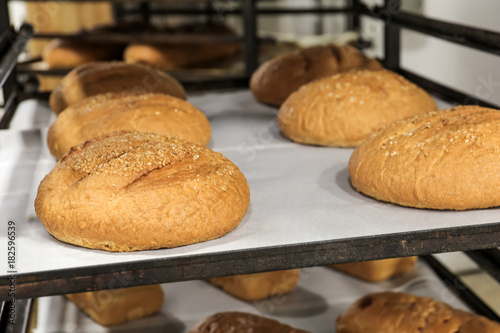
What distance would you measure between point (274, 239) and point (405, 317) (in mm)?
735

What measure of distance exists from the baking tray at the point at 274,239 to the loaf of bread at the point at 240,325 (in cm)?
46

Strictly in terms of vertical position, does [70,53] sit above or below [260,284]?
above

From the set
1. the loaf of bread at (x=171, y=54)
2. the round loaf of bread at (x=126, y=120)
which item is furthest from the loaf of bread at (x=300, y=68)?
the loaf of bread at (x=171, y=54)

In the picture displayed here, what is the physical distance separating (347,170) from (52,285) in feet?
2.78

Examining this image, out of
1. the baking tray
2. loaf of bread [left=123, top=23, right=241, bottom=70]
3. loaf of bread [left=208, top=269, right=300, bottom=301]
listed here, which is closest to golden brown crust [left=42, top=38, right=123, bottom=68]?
loaf of bread [left=123, top=23, right=241, bottom=70]

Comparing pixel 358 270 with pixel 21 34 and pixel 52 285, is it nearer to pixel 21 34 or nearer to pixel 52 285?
pixel 52 285

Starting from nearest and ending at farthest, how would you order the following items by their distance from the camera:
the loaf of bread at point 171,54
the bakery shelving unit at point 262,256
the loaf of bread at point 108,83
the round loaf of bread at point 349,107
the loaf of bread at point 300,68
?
the bakery shelving unit at point 262,256, the round loaf of bread at point 349,107, the loaf of bread at point 108,83, the loaf of bread at point 300,68, the loaf of bread at point 171,54

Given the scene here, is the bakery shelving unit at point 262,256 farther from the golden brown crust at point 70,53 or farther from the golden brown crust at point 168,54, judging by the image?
the golden brown crust at point 70,53

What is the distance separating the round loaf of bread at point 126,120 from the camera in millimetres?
1783

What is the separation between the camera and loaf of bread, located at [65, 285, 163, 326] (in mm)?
1950

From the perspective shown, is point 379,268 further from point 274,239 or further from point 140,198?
point 140,198

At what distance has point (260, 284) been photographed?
6.73 ft

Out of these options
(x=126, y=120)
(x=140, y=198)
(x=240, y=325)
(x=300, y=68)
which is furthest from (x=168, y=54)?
(x=140, y=198)

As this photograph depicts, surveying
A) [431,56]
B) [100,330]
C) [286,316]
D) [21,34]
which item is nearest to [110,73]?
[21,34]
